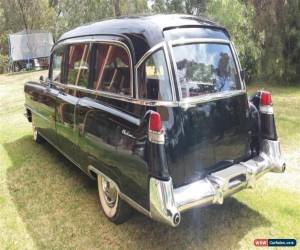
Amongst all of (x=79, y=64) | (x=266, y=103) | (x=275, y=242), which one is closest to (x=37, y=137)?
(x=79, y=64)

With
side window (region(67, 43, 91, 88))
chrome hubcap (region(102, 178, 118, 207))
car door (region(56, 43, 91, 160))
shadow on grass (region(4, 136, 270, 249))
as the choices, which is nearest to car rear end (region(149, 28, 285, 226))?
shadow on grass (region(4, 136, 270, 249))

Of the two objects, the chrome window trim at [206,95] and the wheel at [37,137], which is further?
the wheel at [37,137]

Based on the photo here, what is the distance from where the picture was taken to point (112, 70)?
3.64 metres

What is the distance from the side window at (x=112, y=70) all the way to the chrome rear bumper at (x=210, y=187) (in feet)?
3.57

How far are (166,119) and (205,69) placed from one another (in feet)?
2.76

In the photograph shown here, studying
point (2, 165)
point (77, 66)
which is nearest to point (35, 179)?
point (2, 165)

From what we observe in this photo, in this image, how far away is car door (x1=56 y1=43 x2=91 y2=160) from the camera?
4.16m

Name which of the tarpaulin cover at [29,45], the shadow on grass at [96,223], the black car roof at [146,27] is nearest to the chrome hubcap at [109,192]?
the shadow on grass at [96,223]

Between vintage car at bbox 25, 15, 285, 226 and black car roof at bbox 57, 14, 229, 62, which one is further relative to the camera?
black car roof at bbox 57, 14, 229, 62

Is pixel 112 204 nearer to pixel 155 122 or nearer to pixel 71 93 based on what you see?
pixel 155 122

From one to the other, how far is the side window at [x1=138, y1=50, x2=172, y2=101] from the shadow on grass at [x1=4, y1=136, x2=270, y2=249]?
1.43 meters

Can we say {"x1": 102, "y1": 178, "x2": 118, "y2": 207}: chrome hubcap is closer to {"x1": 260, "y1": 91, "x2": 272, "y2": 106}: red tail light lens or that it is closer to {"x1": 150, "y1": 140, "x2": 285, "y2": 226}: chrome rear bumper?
{"x1": 150, "y1": 140, "x2": 285, "y2": 226}: chrome rear bumper

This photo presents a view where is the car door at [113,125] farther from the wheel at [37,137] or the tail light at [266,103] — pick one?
the wheel at [37,137]

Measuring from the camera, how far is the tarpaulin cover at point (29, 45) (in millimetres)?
21442
